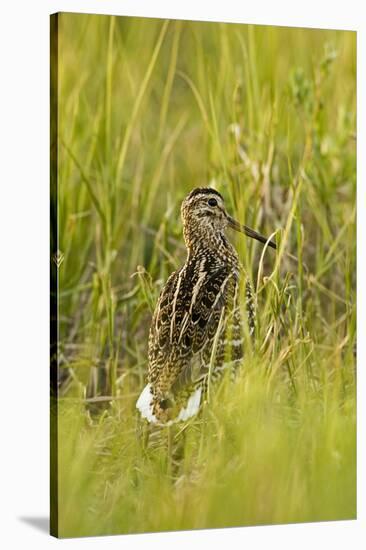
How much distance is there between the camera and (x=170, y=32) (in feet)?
20.2

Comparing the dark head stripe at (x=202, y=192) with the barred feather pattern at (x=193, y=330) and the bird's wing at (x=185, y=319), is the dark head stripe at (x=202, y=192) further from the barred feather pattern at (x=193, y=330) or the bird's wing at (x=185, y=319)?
the bird's wing at (x=185, y=319)

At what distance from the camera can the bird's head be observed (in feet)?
20.2

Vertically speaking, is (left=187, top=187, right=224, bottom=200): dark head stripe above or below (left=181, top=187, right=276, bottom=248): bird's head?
above

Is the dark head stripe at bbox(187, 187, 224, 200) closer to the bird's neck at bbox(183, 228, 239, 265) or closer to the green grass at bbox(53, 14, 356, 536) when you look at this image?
the green grass at bbox(53, 14, 356, 536)

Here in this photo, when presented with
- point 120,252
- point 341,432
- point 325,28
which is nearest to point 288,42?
point 325,28

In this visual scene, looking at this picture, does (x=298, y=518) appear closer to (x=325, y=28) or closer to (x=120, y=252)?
(x=120, y=252)

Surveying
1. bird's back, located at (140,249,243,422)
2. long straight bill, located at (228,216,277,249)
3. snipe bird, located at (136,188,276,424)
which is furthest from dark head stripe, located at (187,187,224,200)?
bird's back, located at (140,249,243,422)

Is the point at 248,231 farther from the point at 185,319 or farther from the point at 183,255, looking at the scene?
the point at 185,319

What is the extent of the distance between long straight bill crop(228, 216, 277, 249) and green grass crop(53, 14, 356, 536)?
0.11 feet

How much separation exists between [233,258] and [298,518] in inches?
44.0

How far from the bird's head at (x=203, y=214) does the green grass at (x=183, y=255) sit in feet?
0.14

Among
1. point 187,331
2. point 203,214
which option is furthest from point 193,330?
point 203,214

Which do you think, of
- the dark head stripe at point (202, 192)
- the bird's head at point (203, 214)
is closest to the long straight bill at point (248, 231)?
the bird's head at point (203, 214)

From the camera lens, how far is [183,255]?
20.3 feet
